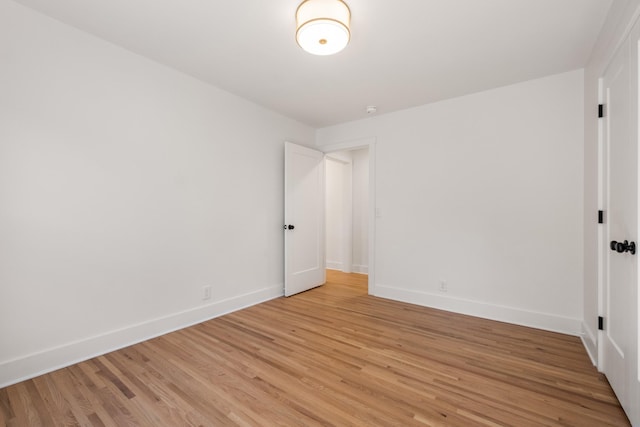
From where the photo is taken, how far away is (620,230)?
1.71 meters

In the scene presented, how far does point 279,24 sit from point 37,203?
7.22ft

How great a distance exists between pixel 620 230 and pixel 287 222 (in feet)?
10.6

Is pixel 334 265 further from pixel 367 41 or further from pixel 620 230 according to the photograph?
pixel 620 230

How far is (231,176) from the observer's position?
11.1ft

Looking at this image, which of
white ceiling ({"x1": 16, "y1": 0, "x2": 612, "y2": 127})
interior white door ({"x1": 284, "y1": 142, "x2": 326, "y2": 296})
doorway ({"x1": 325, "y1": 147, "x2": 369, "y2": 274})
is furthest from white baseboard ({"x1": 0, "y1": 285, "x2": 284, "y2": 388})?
doorway ({"x1": 325, "y1": 147, "x2": 369, "y2": 274})

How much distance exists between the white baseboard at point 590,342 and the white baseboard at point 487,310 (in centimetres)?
14

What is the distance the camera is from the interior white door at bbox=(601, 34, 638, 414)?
1.52 meters

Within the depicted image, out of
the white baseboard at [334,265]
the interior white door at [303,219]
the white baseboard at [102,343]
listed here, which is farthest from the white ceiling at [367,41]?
the white baseboard at [334,265]

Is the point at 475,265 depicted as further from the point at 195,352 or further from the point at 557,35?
the point at 195,352

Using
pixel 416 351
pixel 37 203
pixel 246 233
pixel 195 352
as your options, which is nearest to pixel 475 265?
pixel 416 351

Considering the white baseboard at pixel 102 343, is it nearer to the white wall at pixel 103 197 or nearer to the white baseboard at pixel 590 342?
the white wall at pixel 103 197

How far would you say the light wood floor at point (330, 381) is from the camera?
161 cm

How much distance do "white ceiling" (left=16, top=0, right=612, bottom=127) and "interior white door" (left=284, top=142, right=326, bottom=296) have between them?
112 centimetres

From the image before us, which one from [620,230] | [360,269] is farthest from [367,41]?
[360,269]
